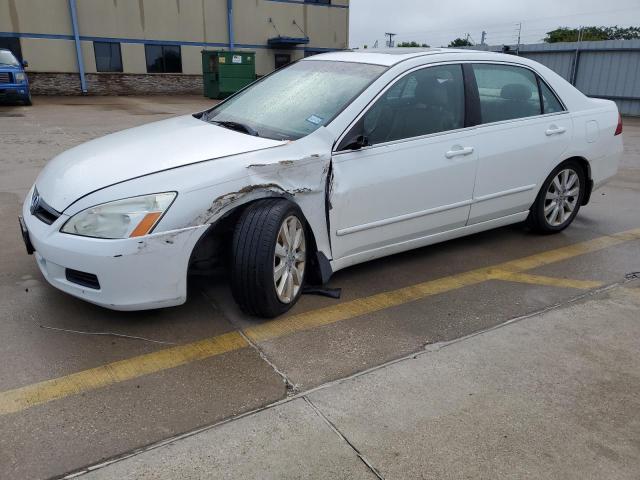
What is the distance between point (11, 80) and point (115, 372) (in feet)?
51.4

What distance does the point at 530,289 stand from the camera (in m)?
3.96

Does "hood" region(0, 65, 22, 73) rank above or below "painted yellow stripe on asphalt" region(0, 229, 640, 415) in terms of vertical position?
above

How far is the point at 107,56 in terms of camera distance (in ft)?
77.1

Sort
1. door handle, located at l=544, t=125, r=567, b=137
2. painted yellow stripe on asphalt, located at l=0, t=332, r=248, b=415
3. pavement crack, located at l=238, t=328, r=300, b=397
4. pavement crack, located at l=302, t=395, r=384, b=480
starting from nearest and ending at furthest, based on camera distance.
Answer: pavement crack, located at l=302, t=395, r=384, b=480 < painted yellow stripe on asphalt, located at l=0, t=332, r=248, b=415 < pavement crack, located at l=238, t=328, r=300, b=397 < door handle, located at l=544, t=125, r=567, b=137

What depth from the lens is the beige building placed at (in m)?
21.8

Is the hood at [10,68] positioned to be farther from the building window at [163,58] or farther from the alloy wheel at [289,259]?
the alloy wheel at [289,259]

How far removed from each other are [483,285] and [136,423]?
259cm

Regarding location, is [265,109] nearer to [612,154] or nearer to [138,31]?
[612,154]

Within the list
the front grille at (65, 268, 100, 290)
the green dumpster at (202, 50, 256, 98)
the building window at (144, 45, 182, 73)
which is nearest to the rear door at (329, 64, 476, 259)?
the front grille at (65, 268, 100, 290)

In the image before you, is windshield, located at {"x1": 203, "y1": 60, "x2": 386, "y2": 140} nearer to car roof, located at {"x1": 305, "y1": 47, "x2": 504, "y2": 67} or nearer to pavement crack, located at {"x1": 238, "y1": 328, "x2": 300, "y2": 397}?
car roof, located at {"x1": 305, "y1": 47, "x2": 504, "y2": 67}

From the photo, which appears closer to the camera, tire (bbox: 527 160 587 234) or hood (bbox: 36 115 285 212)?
hood (bbox: 36 115 285 212)

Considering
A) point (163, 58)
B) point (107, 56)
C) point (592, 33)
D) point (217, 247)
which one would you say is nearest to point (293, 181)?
point (217, 247)

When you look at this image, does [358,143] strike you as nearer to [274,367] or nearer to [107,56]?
[274,367]

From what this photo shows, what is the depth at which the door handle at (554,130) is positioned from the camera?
4.63 m
